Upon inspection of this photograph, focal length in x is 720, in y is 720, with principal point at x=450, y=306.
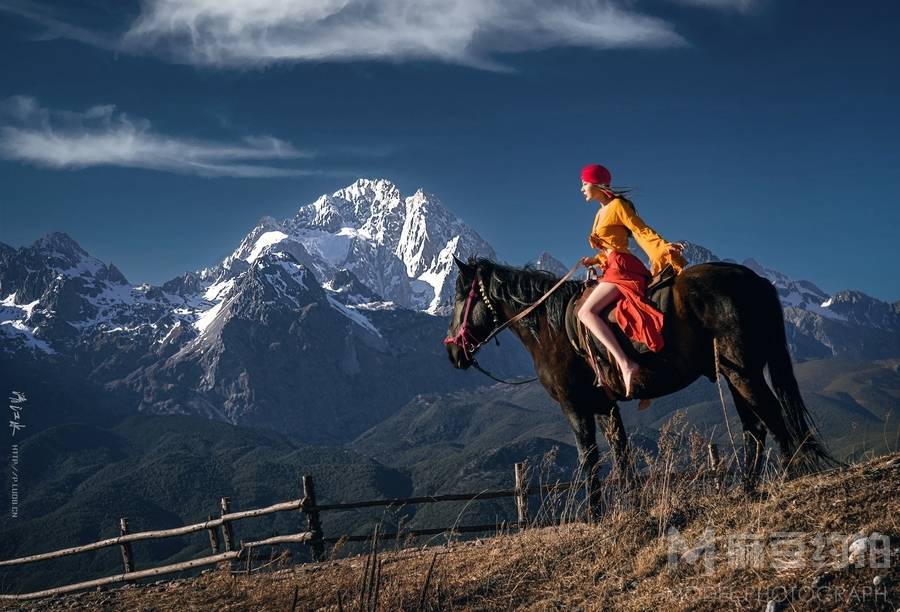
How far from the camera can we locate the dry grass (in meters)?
4.57

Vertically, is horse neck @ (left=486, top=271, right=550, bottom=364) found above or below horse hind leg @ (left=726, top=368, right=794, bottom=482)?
above

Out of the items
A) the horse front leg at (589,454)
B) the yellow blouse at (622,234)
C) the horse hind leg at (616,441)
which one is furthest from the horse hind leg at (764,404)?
the horse front leg at (589,454)

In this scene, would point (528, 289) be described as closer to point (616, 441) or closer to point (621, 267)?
point (621, 267)

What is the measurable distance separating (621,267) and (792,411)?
2.02 meters

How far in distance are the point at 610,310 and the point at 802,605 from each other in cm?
334

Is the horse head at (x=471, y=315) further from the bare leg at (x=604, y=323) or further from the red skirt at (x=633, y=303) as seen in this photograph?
the red skirt at (x=633, y=303)

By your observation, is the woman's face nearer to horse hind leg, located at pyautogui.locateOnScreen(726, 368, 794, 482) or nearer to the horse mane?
the horse mane

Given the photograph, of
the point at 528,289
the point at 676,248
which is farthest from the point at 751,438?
the point at 528,289

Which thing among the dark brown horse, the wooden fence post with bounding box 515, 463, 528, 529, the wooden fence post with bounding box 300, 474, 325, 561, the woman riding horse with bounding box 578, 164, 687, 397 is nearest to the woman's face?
the woman riding horse with bounding box 578, 164, 687, 397

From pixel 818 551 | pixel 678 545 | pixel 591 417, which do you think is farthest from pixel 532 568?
pixel 818 551

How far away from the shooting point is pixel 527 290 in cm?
831

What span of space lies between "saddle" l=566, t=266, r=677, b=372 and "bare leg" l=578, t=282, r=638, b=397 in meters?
0.09

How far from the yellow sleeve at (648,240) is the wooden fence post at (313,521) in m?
7.95

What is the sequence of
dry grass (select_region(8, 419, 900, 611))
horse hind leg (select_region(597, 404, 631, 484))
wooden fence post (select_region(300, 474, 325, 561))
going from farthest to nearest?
wooden fence post (select_region(300, 474, 325, 561))
horse hind leg (select_region(597, 404, 631, 484))
dry grass (select_region(8, 419, 900, 611))
